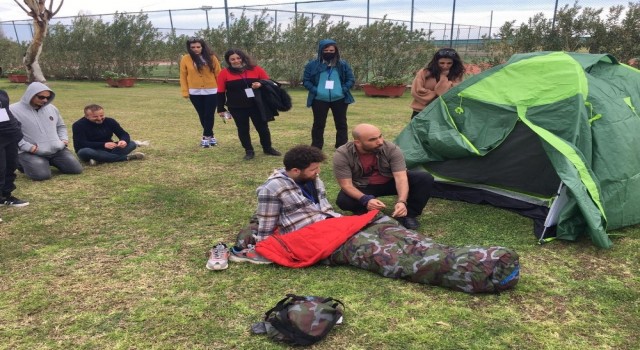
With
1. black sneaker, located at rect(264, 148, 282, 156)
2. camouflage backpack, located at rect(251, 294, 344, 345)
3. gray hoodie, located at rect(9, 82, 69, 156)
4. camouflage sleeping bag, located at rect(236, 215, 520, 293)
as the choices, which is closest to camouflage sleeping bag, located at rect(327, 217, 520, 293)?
camouflage sleeping bag, located at rect(236, 215, 520, 293)

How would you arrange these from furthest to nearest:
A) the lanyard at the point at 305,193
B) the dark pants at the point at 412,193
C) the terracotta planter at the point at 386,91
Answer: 1. the terracotta planter at the point at 386,91
2. the dark pants at the point at 412,193
3. the lanyard at the point at 305,193

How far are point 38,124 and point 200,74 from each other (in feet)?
6.59

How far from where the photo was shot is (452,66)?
15.4 ft

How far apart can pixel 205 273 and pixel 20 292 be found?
1.08 metres

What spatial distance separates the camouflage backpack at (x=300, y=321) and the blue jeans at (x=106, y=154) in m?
4.20

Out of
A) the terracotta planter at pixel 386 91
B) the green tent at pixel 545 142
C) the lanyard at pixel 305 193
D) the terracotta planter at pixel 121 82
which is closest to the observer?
the lanyard at pixel 305 193

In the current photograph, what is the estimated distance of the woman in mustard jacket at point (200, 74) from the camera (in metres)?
5.95

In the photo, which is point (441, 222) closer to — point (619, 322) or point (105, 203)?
point (619, 322)

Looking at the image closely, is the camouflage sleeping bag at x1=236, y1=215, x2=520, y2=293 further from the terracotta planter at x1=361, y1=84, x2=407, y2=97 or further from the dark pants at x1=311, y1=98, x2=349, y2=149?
the terracotta planter at x1=361, y1=84, x2=407, y2=97

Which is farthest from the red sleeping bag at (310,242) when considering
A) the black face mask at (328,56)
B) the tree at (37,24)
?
the tree at (37,24)

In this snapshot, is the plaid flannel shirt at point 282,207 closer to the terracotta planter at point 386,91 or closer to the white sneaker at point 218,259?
the white sneaker at point 218,259

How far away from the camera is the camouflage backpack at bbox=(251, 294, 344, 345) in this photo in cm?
216

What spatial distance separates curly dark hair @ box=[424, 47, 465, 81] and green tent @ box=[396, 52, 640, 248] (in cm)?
59

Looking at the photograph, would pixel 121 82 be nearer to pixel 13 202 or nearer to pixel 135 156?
pixel 135 156
